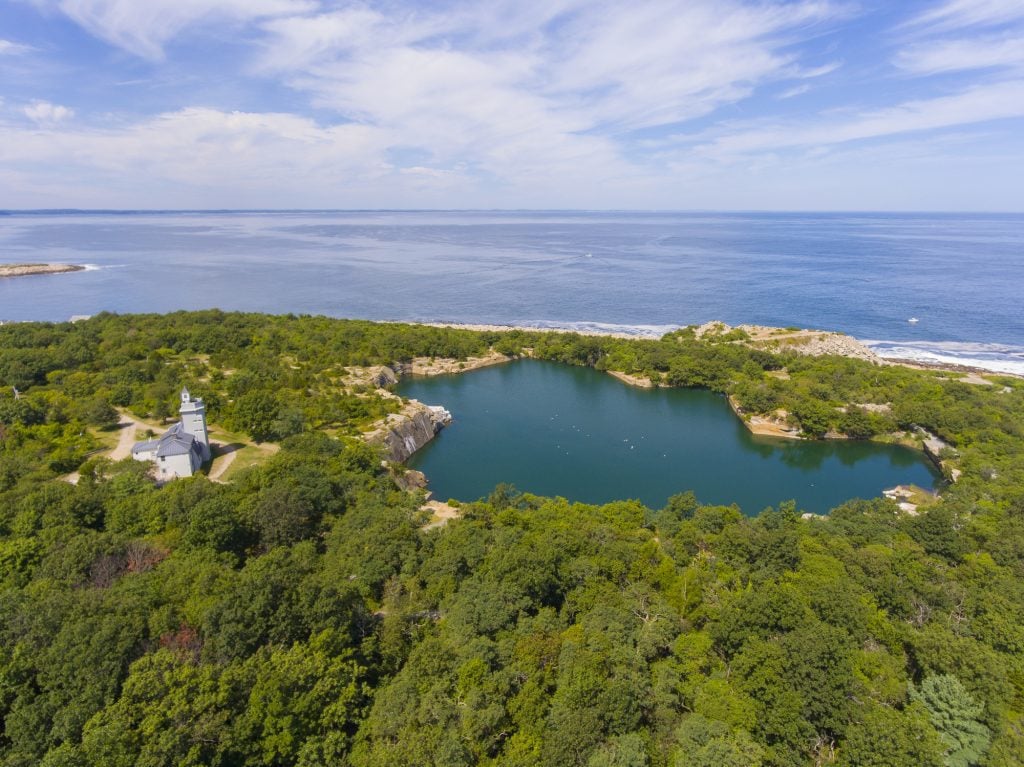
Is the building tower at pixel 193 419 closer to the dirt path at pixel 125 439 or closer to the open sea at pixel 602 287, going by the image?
the dirt path at pixel 125 439

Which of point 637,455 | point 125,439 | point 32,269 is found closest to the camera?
point 125,439

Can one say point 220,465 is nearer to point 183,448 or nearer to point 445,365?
point 183,448

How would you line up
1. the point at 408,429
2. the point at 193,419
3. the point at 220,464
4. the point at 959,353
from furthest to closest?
the point at 959,353
the point at 408,429
the point at 220,464
the point at 193,419

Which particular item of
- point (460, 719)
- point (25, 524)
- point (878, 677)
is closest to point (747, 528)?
point (878, 677)

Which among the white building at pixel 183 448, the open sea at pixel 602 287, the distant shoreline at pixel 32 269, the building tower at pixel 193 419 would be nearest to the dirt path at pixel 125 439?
the white building at pixel 183 448

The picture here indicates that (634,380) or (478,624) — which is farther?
(634,380)

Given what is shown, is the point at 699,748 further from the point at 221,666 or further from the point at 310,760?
the point at 221,666

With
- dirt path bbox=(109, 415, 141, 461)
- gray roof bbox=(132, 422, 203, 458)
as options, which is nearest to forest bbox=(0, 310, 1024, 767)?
gray roof bbox=(132, 422, 203, 458)

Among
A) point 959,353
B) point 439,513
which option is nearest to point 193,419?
point 439,513
